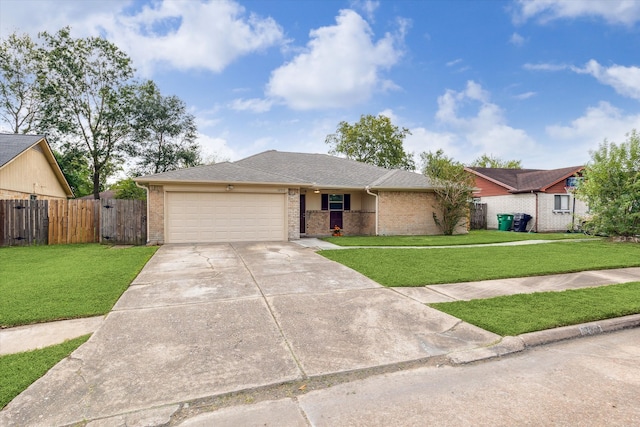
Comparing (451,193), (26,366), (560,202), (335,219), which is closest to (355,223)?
(335,219)

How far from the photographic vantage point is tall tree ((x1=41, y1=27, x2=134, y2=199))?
22203 mm

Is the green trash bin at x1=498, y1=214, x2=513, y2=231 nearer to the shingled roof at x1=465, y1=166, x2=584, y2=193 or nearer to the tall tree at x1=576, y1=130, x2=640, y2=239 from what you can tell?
the shingled roof at x1=465, y1=166, x2=584, y2=193

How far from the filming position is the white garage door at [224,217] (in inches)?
474

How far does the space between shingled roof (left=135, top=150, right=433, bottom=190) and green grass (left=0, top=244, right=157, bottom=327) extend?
11.8 ft

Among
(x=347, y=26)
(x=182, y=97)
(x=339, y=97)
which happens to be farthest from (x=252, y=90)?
(x=182, y=97)

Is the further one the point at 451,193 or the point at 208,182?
the point at 451,193

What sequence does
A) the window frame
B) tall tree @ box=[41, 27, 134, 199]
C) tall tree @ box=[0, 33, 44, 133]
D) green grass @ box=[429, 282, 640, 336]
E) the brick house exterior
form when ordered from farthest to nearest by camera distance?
tall tree @ box=[0, 33, 44, 133]
tall tree @ box=[41, 27, 134, 199]
the window frame
the brick house exterior
green grass @ box=[429, 282, 640, 336]

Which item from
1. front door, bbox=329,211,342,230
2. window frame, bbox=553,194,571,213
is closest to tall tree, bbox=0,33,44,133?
front door, bbox=329,211,342,230

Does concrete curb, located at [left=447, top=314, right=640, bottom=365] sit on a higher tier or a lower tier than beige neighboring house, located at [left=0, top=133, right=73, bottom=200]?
lower

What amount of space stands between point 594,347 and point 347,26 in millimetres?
14204

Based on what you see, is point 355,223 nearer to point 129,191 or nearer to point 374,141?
point 374,141

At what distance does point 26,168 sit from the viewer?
620 inches

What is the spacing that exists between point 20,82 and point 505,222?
34554 mm

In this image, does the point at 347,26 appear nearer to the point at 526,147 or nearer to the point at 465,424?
the point at 465,424
